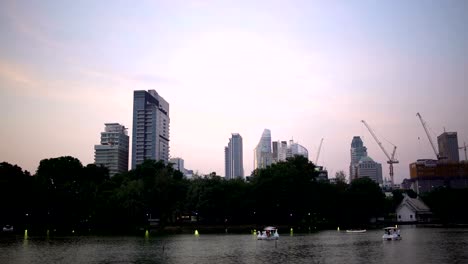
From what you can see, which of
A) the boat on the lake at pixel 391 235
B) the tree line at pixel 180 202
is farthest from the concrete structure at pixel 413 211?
the boat on the lake at pixel 391 235

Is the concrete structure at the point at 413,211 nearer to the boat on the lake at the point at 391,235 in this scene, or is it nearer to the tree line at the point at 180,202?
the tree line at the point at 180,202

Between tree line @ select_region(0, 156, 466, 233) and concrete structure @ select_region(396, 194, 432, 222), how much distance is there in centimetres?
1839

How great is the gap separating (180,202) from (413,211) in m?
68.0

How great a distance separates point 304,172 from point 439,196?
34.7 meters

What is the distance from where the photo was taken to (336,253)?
42.9m

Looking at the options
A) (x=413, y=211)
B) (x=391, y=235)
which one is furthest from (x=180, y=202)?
(x=413, y=211)

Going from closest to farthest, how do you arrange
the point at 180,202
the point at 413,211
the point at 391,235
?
1. the point at 391,235
2. the point at 180,202
3. the point at 413,211

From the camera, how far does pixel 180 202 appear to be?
102250mm

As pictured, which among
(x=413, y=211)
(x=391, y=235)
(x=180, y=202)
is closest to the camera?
(x=391, y=235)

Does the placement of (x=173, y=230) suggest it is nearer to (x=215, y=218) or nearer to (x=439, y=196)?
(x=215, y=218)

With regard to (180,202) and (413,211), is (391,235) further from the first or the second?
(413,211)

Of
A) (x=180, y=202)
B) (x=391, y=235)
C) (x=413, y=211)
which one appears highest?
(x=180, y=202)

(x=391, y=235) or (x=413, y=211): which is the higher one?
(x=413, y=211)

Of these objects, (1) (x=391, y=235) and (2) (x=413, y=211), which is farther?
(2) (x=413, y=211)
